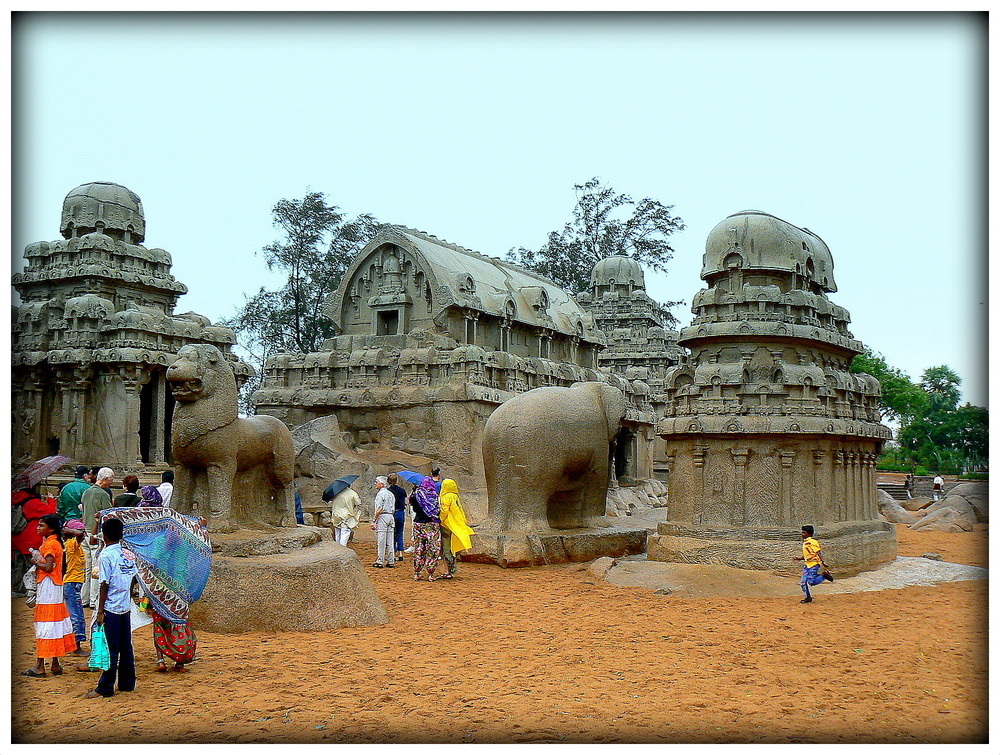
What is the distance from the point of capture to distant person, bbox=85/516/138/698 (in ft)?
21.9

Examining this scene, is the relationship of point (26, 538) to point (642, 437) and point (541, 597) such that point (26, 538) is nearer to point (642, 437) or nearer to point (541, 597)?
point (541, 597)

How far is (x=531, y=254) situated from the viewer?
44.0 m

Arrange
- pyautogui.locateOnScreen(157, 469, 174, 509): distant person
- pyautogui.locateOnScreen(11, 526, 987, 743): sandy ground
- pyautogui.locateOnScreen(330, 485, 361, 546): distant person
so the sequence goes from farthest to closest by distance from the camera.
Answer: pyautogui.locateOnScreen(330, 485, 361, 546): distant person < pyautogui.locateOnScreen(157, 469, 174, 509): distant person < pyautogui.locateOnScreen(11, 526, 987, 743): sandy ground

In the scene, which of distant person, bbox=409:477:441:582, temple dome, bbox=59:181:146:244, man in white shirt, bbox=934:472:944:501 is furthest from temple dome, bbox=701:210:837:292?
man in white shirt, bbox=934:472:944:501

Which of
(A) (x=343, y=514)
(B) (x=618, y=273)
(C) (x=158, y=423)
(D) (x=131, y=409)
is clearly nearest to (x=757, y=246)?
(A) (x=343, y=514)

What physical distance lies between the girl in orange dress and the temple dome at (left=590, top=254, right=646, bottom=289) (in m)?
30.7

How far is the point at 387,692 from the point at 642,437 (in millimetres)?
22319

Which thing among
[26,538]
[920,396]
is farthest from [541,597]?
[920,396]

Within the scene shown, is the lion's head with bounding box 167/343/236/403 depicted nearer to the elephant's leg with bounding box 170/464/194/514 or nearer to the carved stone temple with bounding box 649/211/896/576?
the elephant's leg with bounding box 170/464/194/514

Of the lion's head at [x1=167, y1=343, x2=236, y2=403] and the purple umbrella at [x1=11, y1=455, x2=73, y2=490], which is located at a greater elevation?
the lion's head at [x1=167, y1=343, x2=236, y2=403]

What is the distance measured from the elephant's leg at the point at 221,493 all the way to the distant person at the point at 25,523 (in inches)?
69.6

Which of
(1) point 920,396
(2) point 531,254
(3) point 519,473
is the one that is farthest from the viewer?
(1) point 920,396

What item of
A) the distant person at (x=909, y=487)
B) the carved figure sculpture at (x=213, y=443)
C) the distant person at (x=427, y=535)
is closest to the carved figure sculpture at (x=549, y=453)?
the distant person at (x=427, y=535)

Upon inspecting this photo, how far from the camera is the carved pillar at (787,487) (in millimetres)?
12492
